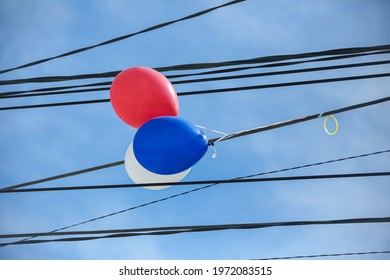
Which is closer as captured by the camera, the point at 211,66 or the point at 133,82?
the point at 133,82

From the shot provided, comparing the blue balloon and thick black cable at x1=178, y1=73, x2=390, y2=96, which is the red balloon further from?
thick black cable at x1=178, y1=73, x2=390, y2=96

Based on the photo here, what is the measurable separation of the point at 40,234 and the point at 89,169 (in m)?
0.62

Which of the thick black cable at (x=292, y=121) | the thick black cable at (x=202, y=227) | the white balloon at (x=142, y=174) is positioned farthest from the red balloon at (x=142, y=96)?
the thick black cable at (x=202, y=227)

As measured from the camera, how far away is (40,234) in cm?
337

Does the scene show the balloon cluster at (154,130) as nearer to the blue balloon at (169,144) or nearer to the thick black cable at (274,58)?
the blue balloon at (169,144)

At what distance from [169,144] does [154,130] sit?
136 mm

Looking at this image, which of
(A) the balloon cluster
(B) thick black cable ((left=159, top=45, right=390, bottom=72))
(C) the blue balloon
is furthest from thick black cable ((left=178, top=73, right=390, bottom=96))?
(C) the blue balloon

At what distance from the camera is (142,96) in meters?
2.96

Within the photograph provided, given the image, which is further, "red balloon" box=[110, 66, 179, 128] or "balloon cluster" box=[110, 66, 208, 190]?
"red balloon" box=[110, 66, 179, 128]

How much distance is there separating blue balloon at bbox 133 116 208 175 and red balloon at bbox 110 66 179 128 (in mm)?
130

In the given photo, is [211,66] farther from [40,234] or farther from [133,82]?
[40,234]

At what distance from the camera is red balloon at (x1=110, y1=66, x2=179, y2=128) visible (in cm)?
297

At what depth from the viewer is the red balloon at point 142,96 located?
297 cm

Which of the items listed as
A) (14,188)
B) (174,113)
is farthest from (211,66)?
(14,188)
